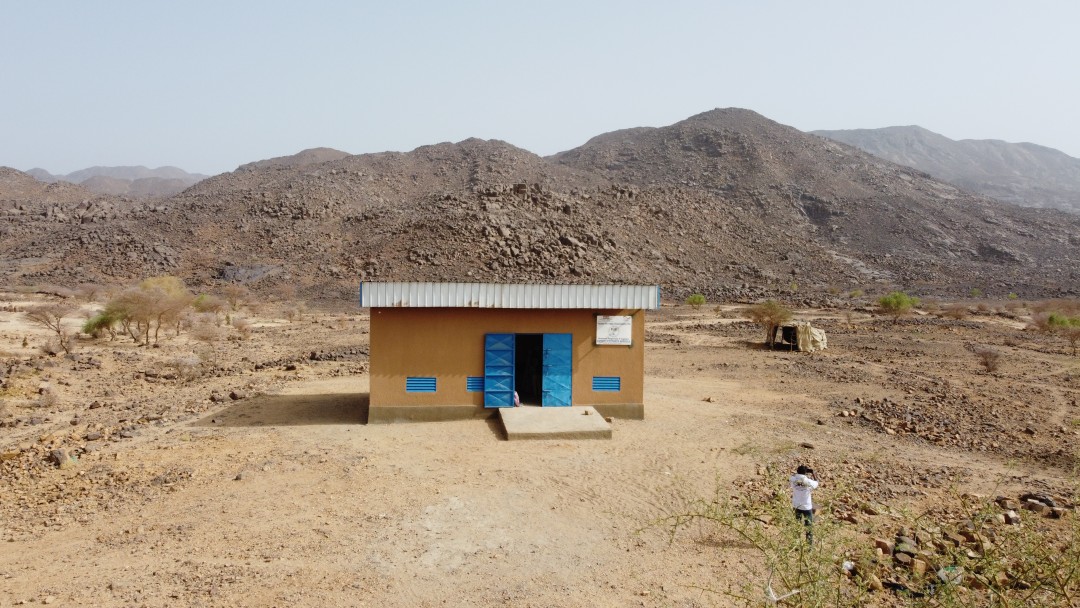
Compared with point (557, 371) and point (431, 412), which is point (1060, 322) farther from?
point (431, 412)

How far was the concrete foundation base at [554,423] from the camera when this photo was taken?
13.0 m

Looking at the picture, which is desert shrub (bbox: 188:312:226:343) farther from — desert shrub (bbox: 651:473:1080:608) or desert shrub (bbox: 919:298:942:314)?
desert shrub (bbox: 919:298:942:314)

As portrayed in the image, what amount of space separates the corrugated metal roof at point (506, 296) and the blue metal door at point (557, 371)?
940 millimetres

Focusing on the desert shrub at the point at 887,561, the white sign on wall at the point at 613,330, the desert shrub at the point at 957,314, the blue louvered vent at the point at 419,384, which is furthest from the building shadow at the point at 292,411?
the desert shrub at the point at 957,314

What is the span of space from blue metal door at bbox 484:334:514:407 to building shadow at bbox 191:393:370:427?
2.68 metres

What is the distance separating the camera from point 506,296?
46.6ft

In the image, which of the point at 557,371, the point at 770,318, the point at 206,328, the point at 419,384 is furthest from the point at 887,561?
the point at 206,328

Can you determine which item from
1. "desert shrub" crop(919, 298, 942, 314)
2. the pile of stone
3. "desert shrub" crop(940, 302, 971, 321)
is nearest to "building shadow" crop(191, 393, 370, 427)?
the pile of stone

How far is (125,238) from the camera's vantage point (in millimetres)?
55125

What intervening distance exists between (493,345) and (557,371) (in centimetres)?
150

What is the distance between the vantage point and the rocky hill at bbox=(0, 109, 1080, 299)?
173ft

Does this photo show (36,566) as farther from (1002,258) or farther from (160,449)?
(1002,258)

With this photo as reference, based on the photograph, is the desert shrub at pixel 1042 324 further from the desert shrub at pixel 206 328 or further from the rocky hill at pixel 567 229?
the desert shrub at pixel 206 328

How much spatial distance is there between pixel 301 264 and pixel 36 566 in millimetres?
48868
